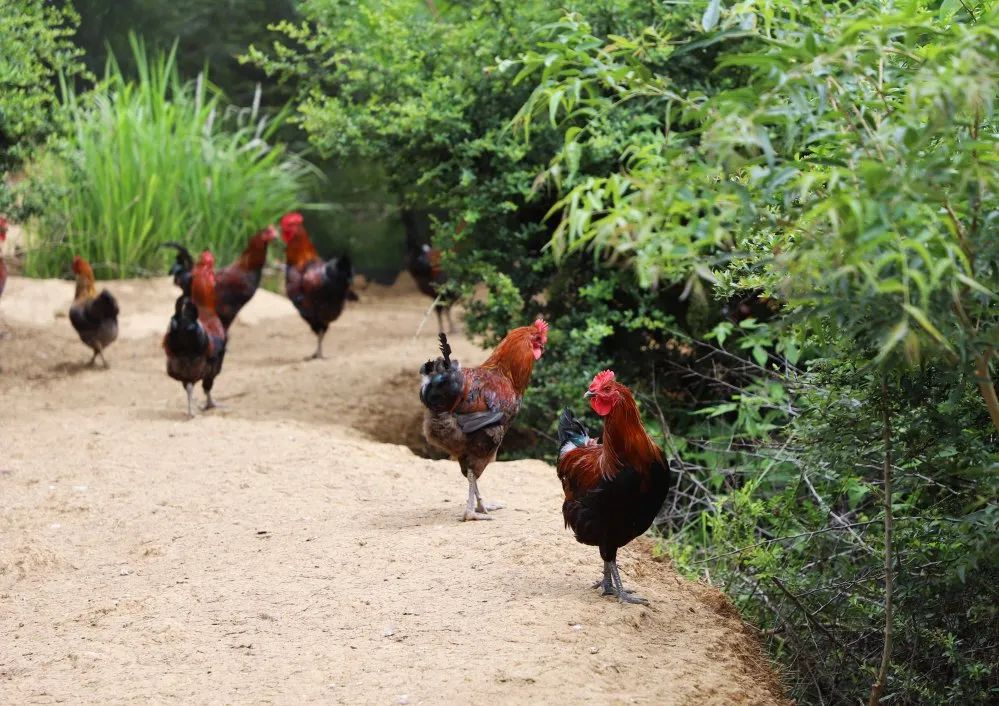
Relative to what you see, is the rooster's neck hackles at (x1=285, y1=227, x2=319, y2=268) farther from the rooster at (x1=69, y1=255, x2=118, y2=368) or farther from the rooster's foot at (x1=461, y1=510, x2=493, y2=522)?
the rooster's foot at (x1=461, y1=510, x2=493, y2=522)

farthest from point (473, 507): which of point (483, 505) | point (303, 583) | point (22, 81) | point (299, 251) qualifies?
point (299, 251)

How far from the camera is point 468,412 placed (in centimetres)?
608

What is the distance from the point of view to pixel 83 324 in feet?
35.2

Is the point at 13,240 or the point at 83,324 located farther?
the point at 13,240

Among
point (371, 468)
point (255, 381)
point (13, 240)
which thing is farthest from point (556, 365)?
point (13, 240)

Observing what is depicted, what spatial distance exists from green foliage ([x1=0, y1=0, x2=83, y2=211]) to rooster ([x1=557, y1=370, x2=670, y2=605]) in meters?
6.88

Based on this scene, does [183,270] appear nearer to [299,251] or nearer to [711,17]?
[299,251]

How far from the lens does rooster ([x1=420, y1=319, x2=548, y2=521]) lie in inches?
237

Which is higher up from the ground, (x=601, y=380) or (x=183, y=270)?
(x=601, y=380)

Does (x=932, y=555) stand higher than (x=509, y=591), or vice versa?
(x=932, y=555)

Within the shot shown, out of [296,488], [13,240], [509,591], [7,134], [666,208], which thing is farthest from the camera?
[13,240]

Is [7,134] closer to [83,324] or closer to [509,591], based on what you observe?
[83,324]

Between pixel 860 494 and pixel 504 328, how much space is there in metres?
3.91

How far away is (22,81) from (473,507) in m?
6.01
